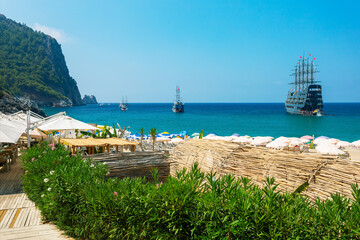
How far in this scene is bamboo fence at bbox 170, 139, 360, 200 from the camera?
4480 mm

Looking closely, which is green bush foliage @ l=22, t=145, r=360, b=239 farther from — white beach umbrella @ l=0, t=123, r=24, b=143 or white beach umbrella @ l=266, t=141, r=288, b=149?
white beach umbrella @ l=266, t=141, r=288, b=149

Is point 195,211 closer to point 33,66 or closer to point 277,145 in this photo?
point 277,145

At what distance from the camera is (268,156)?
575 centimetres

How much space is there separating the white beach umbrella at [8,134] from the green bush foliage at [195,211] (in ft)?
12.7

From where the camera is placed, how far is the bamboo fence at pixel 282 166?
14.7 ft

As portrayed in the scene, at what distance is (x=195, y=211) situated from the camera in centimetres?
303

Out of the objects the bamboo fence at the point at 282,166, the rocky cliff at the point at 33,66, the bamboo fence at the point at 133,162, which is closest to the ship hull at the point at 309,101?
the bamboo fence at the point at 133,162

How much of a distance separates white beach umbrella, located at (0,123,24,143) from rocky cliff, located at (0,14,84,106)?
94.1 metres

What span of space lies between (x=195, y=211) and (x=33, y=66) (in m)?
128

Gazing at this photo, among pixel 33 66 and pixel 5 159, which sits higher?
pixel 33 66

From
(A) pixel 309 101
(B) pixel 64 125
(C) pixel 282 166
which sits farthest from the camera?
(A) pixel 309 101

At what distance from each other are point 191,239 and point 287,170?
309 centimetres

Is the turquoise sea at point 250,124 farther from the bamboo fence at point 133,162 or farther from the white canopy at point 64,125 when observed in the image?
the bamboo fence at point 133,162

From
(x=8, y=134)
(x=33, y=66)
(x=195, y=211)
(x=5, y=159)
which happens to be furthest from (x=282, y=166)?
(x=33, y=66)
